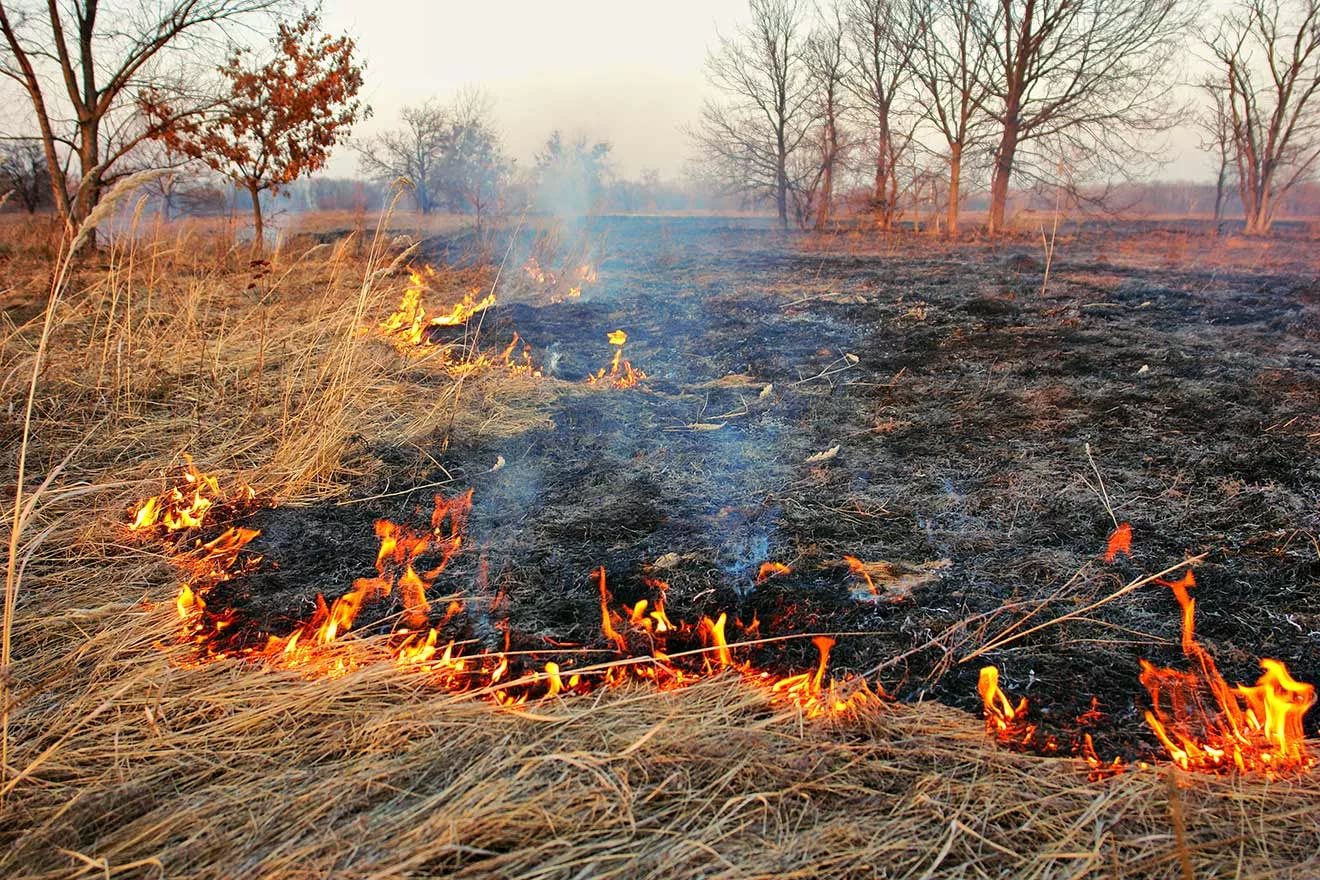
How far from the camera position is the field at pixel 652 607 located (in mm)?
1316

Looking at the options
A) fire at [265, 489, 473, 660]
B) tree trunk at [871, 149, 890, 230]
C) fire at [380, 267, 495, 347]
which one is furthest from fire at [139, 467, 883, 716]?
tree trunk at [871, 149, 890, 230]

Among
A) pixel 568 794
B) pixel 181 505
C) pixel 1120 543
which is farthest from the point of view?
pixel 181 505

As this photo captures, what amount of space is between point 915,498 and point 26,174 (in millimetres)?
18254

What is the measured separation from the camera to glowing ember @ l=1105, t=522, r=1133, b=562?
2404mm

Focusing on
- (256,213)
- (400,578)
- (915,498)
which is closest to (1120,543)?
(915,498)

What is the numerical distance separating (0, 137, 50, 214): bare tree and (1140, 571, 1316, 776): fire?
45.2 feet

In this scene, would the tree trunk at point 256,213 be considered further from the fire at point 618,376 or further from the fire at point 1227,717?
the fire at point 1227,717

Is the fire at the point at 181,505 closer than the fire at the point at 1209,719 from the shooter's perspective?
No

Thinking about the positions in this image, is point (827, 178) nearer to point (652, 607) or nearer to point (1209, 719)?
point (652, 607)

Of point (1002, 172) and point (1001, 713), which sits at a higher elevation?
point (1002, 172)

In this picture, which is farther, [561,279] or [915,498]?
[561,279]

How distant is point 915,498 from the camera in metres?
2.95

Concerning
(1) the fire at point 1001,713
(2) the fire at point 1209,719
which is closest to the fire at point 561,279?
(1) the fire at point 1001,713

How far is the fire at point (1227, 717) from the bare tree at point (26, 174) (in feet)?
45.2
